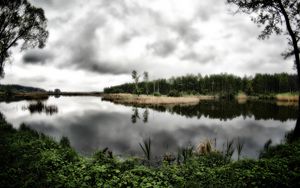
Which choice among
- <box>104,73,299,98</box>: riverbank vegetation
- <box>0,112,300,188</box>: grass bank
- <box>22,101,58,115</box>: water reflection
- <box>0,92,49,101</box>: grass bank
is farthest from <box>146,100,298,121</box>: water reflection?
<box>104,73,299,98</box>: riverbank vegetation

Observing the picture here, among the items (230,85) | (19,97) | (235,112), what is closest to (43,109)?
(235,112)

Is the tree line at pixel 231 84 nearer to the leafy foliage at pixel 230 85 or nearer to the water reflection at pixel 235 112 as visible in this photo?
the leafy foliage at pixel 230 85

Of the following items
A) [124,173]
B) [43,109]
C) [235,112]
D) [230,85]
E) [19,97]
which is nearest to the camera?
[124,173]

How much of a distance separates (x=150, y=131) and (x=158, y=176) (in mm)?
13584

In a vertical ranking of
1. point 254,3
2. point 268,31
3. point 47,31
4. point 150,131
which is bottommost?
point 150,131

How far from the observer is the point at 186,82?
541 ft

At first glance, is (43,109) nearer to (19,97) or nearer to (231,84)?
(19,97)

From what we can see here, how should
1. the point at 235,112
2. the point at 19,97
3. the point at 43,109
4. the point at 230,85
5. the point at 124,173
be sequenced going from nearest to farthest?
the point at 124,173 → the point at 235,112 → the point at 43,109 → the point at 19,97 → the point at 230,85

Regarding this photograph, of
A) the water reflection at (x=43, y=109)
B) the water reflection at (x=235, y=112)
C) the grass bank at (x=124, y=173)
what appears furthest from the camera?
the water reflection at (x=43, y=109)

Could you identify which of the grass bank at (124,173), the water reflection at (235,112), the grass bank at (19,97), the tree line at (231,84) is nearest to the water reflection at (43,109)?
the water reflection at (235,112)

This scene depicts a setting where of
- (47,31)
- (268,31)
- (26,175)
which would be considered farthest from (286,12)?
(47,31)

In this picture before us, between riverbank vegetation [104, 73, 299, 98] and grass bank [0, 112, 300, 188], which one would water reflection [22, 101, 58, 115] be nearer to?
grass bank [0, 112, 300, 188]

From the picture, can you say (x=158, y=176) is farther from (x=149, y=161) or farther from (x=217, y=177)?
(x=149, y=161)

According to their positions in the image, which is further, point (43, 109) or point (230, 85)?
point (230, 85)
